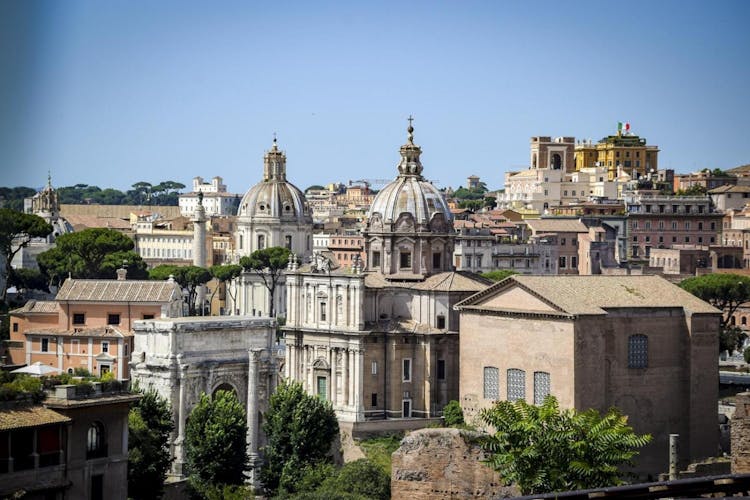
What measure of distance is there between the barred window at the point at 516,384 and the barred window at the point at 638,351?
2.81 metres

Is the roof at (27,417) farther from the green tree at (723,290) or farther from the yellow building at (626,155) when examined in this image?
the yellow building at (626,155)

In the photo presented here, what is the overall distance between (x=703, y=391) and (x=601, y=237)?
137ft

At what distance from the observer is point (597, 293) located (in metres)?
47.8

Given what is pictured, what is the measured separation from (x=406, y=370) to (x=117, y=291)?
12.7 meters

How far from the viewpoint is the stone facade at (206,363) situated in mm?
47969

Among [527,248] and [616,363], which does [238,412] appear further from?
[527,248]

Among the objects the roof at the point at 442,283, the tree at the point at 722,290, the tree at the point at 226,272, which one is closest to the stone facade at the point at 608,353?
the roof at the point at 442,283

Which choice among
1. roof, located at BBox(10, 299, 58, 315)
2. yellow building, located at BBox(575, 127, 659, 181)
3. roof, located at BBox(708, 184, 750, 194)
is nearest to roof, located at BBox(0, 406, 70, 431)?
roof, located at BBox(10, 299, 58, 315)

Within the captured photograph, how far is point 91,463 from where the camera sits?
33781mm

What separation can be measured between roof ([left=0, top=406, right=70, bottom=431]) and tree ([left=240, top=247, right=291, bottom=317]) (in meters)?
54.5

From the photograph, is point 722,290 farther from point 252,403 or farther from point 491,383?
point 252,403

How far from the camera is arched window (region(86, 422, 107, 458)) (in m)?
34.0

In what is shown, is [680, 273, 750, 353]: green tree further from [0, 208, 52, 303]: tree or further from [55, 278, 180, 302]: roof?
[0, 208, 52, 303]: tree

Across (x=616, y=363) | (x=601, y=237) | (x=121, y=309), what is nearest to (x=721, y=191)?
(x=601, y=237)
